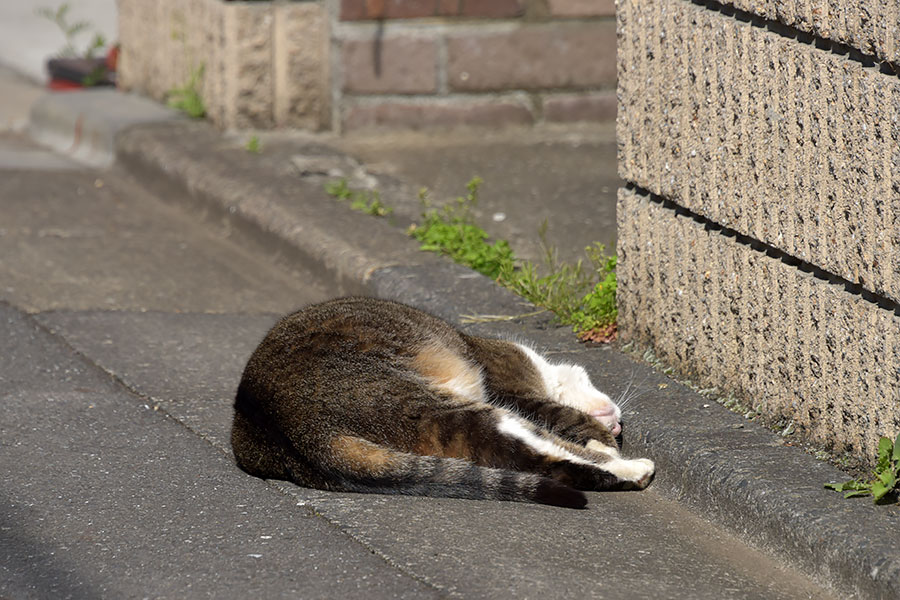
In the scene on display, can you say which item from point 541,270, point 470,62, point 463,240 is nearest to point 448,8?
point 470,62

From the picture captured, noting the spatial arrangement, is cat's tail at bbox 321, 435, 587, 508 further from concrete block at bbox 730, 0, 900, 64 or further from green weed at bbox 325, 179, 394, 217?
green weed at bbox 325, 179, 394, 217

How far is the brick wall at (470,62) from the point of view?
6.07 metres

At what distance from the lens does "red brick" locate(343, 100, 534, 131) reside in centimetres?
626

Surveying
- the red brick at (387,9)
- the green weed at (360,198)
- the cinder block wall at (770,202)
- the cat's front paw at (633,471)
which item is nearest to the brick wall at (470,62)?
the red brick at (387,9)

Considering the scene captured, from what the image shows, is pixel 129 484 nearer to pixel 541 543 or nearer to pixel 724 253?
pixel 541 543

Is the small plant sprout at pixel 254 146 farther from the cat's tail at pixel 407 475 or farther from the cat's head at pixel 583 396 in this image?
the cat's tail at pixel 407 475

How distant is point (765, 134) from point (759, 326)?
506mm

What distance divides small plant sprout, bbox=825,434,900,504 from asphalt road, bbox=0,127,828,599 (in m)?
0.24

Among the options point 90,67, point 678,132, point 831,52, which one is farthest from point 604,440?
point 90,67

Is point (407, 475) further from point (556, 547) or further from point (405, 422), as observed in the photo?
point (556, 547)

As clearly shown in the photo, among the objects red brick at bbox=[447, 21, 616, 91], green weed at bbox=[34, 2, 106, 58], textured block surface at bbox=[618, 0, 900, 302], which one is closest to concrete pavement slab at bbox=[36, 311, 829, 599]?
textured block surface at bbox=[618, 0, 900, 302]

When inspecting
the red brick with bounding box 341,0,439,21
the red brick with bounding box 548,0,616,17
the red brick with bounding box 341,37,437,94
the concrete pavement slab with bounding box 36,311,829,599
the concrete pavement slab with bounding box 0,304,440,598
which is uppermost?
the red brick with bounding box 548,0,616,17

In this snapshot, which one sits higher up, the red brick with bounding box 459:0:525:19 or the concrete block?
the concrete block

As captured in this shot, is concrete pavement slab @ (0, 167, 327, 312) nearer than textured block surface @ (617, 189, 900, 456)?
No
